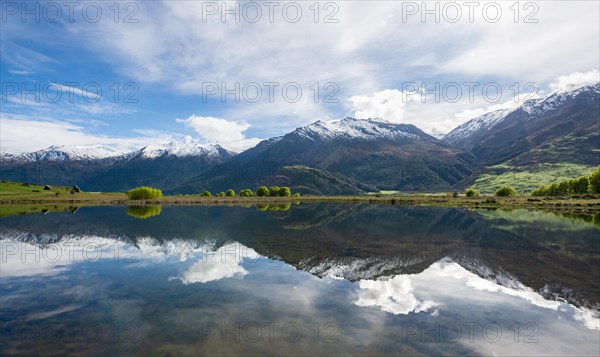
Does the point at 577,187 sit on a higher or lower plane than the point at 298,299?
higher

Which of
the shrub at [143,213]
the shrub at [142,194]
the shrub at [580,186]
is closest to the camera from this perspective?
the shrub at [143,213]

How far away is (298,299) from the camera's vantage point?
21.6m

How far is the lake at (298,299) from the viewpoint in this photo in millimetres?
15328

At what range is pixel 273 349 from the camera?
1453 centimetres

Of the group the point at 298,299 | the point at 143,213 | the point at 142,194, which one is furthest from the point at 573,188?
the point at 142,194

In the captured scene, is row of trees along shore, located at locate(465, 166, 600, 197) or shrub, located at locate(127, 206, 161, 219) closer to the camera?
shrub, located at locate(127, 206, 161, 219)

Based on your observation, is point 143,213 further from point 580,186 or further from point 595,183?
point 580,186

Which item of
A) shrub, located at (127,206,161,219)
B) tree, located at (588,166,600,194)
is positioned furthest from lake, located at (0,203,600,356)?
tree, located at (588,166,600,194)

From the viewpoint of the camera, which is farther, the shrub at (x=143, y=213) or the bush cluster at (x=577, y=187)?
the bush cluster at (x=577, y=187)

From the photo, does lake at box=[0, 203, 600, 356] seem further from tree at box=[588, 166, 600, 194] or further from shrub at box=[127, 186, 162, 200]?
tree at box=[588, 166, 600, 194]

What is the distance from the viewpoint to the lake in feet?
50.3

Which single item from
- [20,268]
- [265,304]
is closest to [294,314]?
[265,304]

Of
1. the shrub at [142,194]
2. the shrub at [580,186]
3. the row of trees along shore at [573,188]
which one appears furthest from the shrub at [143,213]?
the shrub at [580,186]

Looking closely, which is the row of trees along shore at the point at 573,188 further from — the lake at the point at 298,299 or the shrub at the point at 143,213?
the shrub at the point at 143,213
